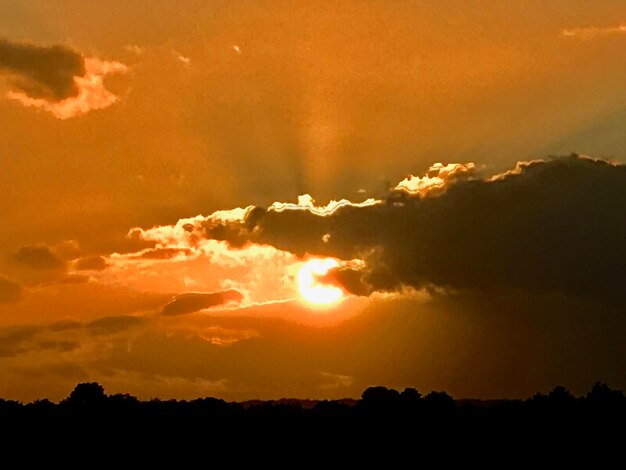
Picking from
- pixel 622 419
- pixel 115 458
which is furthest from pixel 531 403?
pixel 115 458

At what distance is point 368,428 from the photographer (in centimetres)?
17762

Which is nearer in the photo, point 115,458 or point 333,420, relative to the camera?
point 115,458

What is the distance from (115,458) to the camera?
171 metres

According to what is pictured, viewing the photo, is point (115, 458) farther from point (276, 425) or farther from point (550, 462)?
point (550, 462)

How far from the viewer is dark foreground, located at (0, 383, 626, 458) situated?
557 ft

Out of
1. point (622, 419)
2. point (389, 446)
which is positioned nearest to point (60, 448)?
point (389, 446)

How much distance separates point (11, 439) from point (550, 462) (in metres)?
89.7

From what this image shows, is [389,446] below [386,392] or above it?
below

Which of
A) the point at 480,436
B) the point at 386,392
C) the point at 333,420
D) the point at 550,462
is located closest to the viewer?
the point at 550,462

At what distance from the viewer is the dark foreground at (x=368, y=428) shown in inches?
6678

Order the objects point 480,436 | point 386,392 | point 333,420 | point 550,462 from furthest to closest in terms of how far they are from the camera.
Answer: point 386,392 < point 333,420 < point 480,436 < point 550,462

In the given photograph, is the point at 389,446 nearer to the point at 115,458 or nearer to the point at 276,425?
the point at 276,425

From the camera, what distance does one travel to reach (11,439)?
184 m

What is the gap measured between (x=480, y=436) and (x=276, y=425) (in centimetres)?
3472
